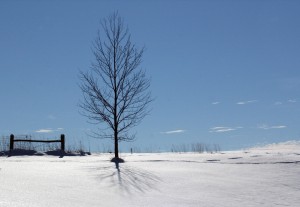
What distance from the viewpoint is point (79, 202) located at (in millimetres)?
6398

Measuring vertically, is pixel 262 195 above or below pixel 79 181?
below

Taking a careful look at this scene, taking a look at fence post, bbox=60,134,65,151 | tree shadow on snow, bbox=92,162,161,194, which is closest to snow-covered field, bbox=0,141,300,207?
tree shadow on snow, bbox=92,162,161,194

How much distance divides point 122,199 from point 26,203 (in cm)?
198

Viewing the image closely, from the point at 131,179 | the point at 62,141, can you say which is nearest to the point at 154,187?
the point at 131,179

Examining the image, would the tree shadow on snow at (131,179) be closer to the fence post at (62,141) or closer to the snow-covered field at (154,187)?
the snow-covered field at (154,187)

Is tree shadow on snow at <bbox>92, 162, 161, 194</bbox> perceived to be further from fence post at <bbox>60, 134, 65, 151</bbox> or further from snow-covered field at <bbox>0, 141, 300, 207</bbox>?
fence post at <bbox>60, 134, 65, 151</bbox>

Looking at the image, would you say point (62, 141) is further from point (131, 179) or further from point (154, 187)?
point (154, 187)

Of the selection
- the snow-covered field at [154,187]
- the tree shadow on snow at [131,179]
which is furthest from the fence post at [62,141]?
the tree shadow on snow at [131,179]

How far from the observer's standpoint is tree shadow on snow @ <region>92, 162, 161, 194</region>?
8.43 m

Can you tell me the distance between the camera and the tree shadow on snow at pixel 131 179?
843cm

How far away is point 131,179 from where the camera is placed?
31.5ft

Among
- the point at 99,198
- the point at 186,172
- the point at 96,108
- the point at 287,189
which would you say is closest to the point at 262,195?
the point at 287,189

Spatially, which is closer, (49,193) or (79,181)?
(49,193)

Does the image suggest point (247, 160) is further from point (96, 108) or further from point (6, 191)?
point (6, 191)
